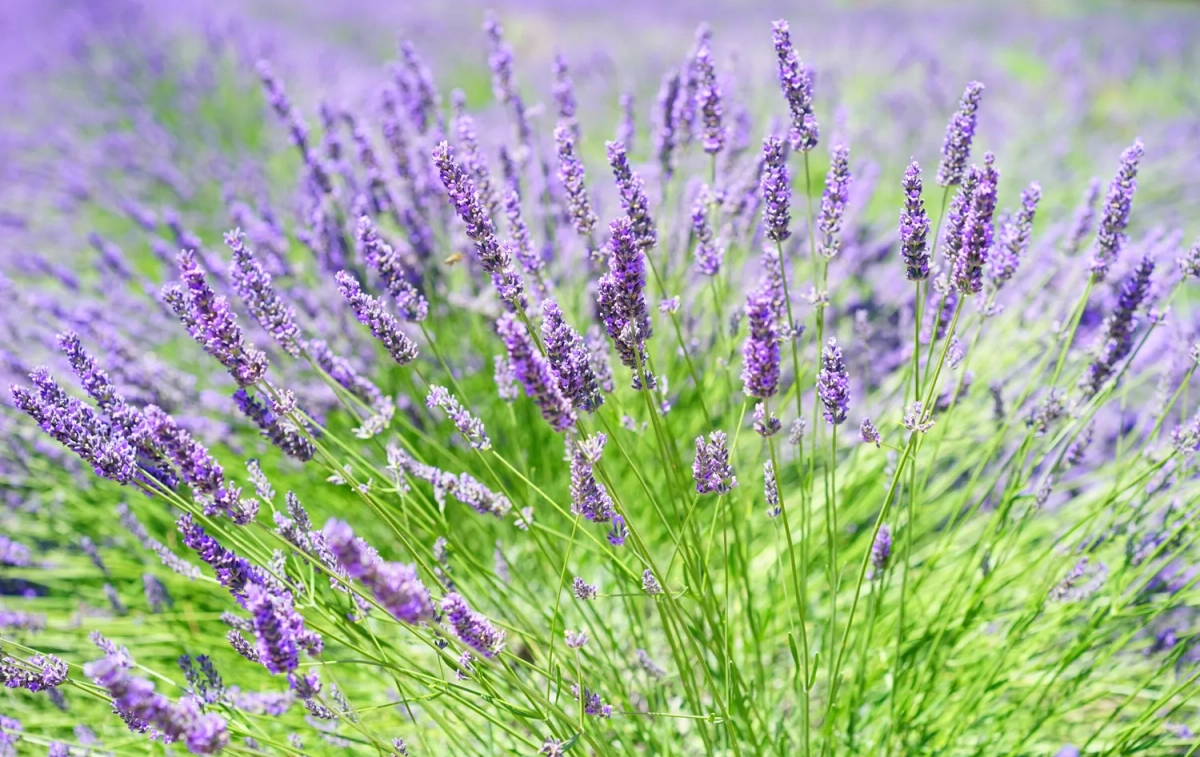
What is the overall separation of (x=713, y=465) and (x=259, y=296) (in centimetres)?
76

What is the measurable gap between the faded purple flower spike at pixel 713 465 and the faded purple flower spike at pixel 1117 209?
806 mm

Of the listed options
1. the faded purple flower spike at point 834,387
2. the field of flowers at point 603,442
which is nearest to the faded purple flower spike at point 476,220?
the field of flowers at point 603,442

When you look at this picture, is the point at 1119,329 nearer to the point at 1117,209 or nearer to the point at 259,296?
the point at 1117,209

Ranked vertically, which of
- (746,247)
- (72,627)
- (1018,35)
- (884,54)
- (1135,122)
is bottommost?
(72,627)

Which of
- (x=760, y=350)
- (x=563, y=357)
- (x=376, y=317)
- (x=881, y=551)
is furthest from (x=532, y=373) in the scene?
(x=881, y=551)

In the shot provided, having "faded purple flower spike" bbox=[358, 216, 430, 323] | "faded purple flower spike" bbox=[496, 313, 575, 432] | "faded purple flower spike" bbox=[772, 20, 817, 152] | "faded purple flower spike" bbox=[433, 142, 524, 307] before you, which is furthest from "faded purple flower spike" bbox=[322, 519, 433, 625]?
"faded purple flower spike" bbox=[772, 20, 817, 152]

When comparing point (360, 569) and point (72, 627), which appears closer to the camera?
point (360, 569)

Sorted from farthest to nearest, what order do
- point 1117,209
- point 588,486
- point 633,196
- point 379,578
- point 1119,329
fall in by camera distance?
point 1119,329 < point 1117,209 < point 633,196 < point 588,486 < point 379,578

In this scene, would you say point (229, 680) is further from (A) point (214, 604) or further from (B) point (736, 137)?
(B) point (736, 137)

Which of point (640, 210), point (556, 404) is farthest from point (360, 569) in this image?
point (640, 210)

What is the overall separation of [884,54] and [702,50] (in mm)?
6666

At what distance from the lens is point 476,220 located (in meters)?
1.12

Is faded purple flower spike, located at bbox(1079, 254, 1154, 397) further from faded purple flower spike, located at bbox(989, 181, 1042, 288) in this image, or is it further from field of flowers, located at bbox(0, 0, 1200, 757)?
faded purple flower spike, located at bbox(989, 181, 1042, 288)

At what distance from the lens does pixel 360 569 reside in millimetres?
779
